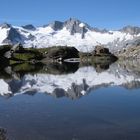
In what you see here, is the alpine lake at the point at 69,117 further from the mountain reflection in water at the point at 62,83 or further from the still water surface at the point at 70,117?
the mountain reflection in water at the point at 62,83

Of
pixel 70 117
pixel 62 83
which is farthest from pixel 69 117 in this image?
pixel 62 83

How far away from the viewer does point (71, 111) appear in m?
47.2

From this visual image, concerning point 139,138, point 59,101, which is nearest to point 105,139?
point 139,138

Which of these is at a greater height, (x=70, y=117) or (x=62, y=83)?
(x=62, y=83)

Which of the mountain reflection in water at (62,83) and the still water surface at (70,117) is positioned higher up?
the mountain reflection in water at (62,83)

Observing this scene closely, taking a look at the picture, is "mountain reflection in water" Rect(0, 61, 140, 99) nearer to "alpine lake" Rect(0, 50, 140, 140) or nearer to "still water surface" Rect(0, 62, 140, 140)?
"alpine lake" Rect(0, 50, 140, 140)

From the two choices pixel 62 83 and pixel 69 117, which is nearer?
pixel 69 117

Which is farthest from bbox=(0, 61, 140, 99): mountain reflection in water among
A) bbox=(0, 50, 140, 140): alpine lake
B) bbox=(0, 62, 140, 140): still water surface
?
bbox=(0, 62, 140, 140): still water surface

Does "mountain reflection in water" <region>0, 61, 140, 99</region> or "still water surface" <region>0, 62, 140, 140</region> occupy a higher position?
"mountain reflection in water" <region>0, 61, 140, 99</region>

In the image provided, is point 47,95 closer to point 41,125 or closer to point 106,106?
point 106,106

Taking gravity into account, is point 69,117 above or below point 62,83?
below

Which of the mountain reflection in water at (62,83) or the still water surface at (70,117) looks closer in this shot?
the still water surface at (70,117)

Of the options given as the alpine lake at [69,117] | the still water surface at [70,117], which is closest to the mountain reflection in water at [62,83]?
the alpine lake at [69,117]

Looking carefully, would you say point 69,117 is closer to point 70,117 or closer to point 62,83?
point 70,117
